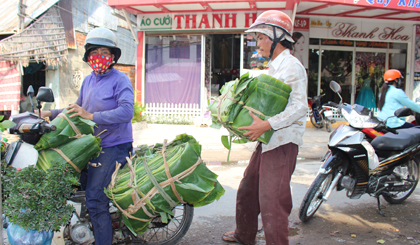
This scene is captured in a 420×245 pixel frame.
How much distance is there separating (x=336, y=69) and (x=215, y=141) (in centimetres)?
674

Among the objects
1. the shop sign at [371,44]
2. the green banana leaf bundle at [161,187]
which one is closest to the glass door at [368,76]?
the shop sign at [371,44]

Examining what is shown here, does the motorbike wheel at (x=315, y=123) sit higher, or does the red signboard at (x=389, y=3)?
the red signboard at (x=389, y=3)

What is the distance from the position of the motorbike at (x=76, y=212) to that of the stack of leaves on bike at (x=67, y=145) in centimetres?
5

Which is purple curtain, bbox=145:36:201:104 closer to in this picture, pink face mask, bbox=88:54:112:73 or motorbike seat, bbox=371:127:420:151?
motorbike seat, bbox=371:127:420:151

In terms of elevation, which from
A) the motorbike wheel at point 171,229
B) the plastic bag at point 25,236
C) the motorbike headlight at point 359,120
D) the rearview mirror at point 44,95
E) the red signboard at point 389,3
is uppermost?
the red signboard at point 389,3

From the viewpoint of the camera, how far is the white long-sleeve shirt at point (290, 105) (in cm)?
223

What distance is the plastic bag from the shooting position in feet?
7.18

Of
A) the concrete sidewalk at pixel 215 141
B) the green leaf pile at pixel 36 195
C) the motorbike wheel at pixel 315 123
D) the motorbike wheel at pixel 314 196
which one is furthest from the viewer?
the motorbike wheel at pixel 315 123

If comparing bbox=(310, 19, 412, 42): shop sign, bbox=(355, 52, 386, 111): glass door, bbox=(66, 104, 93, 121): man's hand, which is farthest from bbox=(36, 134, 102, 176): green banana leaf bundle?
bbox=(355, 52, 386, 111): glass door

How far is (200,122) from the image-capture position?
1041cm

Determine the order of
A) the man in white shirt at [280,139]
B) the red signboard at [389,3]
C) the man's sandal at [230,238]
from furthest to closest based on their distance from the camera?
the red signboard at [389,3]
the man's sandal at [230,238]
the man in white shirt at [280,139]

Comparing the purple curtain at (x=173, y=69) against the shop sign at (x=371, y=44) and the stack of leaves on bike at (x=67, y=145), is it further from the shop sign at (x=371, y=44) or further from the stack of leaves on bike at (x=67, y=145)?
the stack of leaves on bike at (x=67, y=145)

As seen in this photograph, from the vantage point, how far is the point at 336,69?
12.2m

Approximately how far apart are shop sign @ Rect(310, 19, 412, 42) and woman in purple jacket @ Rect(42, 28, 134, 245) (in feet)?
33.1
